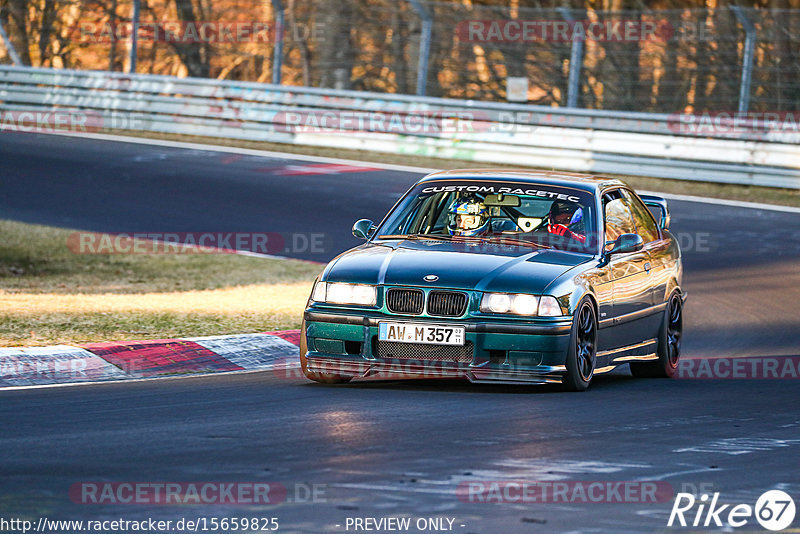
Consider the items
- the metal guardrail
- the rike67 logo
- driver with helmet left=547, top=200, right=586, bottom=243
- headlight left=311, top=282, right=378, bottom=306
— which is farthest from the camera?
the metal guardrail

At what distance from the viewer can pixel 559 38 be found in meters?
24.1

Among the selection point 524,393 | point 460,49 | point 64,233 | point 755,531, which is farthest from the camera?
point 460,49

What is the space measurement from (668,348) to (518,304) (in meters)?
2.32

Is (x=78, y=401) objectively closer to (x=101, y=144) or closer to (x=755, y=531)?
(x=755, y=531)

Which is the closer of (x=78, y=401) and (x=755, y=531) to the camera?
(x=755, y=531)

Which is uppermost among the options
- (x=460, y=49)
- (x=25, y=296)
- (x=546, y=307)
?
(x=460, y=49)

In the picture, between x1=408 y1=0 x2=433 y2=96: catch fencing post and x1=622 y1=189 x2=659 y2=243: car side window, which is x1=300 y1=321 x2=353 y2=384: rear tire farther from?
x1=408 y1=0 x2=433 y2=96: catch fencing post

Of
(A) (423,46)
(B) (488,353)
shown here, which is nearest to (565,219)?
(B) (488,353)

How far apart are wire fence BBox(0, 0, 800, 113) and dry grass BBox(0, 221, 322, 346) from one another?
369 inches

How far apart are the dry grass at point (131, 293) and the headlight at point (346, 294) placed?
2392mm

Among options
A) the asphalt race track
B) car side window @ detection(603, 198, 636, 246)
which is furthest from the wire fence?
car side window @ detection(603, 198, 636, 246)

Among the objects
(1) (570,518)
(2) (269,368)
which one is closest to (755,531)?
(1) (570,518)

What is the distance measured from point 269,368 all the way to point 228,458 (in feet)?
12.5

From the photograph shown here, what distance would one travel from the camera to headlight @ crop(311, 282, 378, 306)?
8.47 metres
